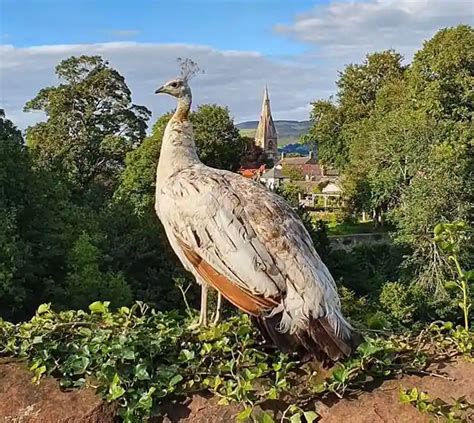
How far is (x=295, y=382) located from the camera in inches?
142

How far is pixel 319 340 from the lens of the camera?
365cm

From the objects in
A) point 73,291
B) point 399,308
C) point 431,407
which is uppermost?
point 431,407

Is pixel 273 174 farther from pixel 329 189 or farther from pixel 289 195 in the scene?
pixel 289 195

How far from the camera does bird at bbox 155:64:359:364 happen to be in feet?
12.2

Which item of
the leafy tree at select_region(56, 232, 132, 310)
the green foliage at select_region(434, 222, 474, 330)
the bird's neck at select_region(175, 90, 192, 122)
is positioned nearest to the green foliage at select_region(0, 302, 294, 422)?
the green foliage at select_region(434, 222, 474, 330)

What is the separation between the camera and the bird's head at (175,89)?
562 centimetres

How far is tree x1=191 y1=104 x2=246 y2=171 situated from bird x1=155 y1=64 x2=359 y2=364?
29.7 m

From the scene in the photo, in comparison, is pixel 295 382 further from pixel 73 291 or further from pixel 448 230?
pixel 73 291

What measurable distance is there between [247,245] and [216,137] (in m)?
31.3

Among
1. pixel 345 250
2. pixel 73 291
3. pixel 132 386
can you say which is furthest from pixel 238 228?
pixel 345 250

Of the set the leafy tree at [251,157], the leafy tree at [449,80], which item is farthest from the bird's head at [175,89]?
the leafy tree at [251,157]

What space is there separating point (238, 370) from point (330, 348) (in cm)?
45

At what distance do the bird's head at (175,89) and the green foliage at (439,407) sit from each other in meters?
2.99

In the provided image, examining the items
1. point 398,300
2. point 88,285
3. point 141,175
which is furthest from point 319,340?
point 141,175
